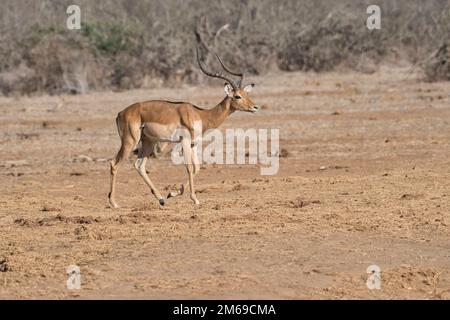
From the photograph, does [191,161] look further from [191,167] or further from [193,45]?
[193,45]

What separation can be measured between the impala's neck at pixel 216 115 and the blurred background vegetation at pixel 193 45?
15.8 meters

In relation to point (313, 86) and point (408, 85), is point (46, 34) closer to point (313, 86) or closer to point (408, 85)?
point (313, 86)

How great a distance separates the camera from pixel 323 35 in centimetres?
3616

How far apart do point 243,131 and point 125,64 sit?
1131 cm

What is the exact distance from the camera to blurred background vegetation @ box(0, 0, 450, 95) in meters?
30.2

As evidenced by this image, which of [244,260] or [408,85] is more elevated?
[408,85]

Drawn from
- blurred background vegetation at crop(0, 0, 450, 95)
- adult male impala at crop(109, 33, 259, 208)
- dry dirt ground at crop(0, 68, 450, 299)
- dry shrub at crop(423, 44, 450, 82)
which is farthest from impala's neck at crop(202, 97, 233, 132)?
dry shrub at crop(423, 44, 450, 82)

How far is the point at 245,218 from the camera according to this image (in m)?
11.6

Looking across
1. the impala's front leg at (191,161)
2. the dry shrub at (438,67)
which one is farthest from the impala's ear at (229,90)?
the dry shrub at (438,67)

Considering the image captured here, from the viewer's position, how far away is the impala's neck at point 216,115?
542 inches

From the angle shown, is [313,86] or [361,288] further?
[313,86]

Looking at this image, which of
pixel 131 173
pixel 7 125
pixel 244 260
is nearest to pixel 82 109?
pixel 7 125

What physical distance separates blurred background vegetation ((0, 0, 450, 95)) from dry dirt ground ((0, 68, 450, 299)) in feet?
26.0

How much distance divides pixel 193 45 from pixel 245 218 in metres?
21.8
